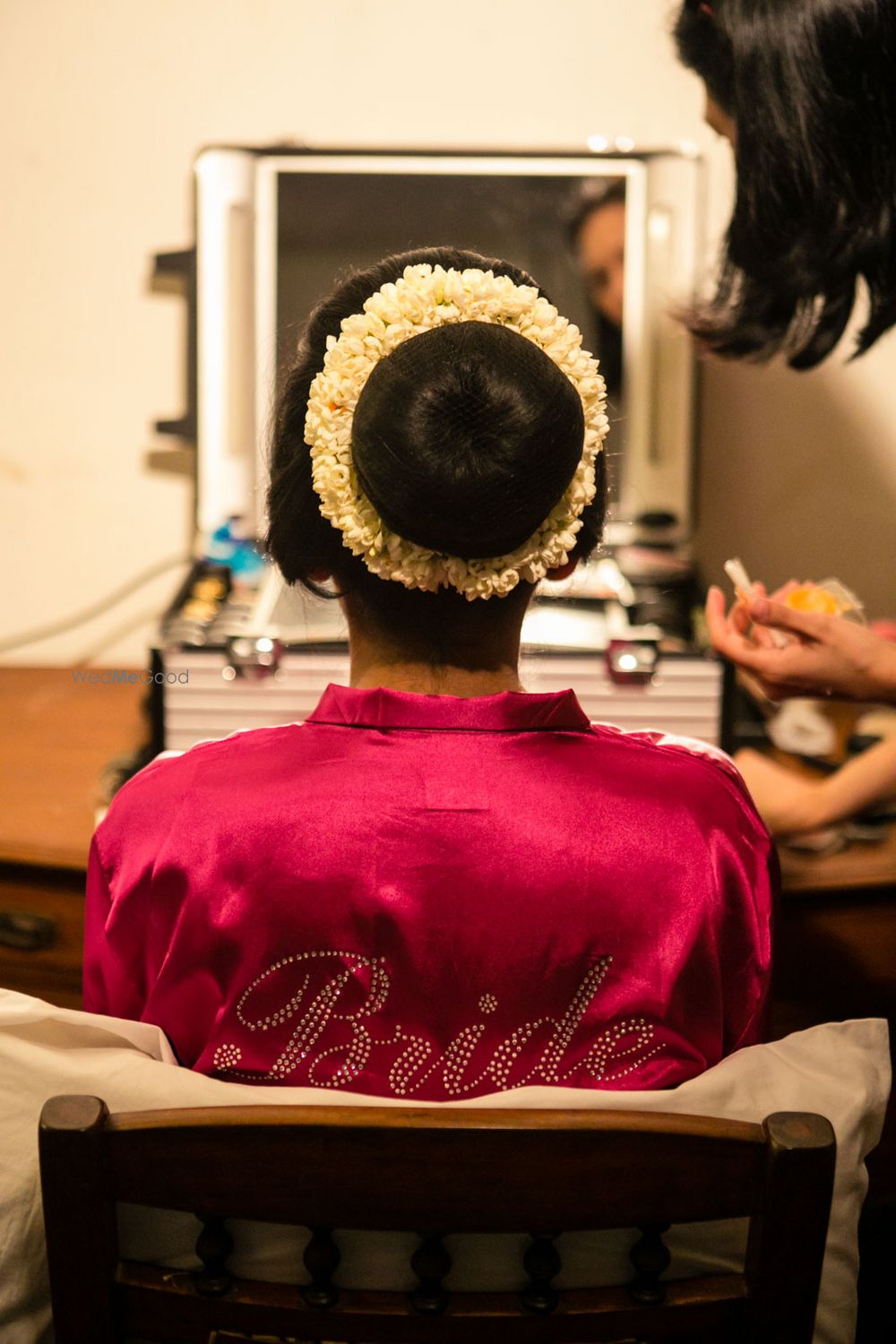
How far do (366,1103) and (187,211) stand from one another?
120 cm

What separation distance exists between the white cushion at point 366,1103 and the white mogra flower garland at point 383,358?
287 millimetres

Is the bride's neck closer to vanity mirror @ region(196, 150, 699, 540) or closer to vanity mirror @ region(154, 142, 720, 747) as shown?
vanity mirror @ region(154, 142, 720, 747)

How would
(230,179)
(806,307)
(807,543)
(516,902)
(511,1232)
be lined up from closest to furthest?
(511,1232), (516,902), (806,307), (230,179), (807,543)

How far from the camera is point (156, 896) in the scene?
711 mm

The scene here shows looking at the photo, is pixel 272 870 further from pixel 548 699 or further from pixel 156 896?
pixel 548 699

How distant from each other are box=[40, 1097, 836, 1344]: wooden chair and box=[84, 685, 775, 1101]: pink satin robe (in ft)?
0.41

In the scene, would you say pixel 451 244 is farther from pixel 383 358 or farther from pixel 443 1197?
pixel 443 1197

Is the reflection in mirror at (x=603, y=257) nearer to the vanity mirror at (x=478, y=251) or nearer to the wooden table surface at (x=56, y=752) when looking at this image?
the vanity mirror at (x=478, y=251)

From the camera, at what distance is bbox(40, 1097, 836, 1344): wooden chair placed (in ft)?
1.80

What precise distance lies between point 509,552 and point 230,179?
0.83m

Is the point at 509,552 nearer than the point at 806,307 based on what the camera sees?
Yes

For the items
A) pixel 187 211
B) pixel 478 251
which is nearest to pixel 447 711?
pixel 478 251

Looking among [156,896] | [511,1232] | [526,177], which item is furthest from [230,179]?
[511,1232]

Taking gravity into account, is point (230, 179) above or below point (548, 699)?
above
